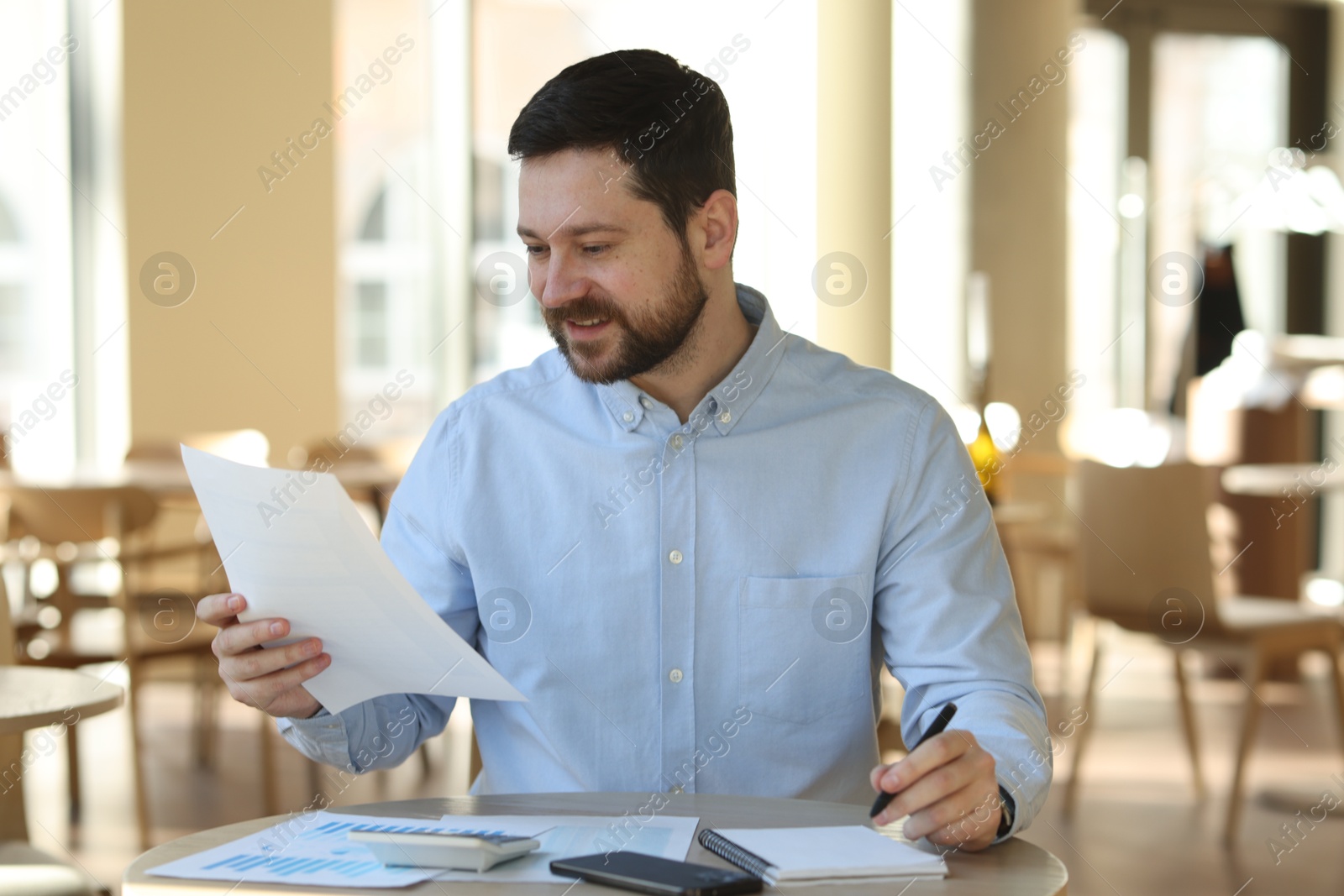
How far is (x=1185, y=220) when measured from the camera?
22.0 feet

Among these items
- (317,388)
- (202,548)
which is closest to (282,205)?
(317,388)

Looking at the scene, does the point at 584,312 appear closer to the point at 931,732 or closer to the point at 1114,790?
the point at 931,732

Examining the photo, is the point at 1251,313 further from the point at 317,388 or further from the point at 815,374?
the point at 815,374

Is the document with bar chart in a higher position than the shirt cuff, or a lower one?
lower

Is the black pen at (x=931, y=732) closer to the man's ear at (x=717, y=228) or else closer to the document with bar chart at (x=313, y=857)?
the document with bar chart at (x=313, y=857)

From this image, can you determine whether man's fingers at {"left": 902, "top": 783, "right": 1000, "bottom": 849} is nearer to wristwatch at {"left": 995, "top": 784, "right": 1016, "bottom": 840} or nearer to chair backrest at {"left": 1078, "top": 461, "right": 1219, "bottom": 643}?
wristwatch at {"left": 995, "top": 784, "right": 1016, "bottom": 840}

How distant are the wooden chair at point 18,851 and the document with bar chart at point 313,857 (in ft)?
2.05

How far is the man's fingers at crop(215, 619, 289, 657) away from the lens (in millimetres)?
1130

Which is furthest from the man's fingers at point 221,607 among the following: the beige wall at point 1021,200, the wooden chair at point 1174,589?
the beige wall at point 1021,200

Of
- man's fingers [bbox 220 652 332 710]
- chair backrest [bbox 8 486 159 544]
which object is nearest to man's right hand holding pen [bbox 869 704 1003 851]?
man's fingers [bbox 220 652 332 710]

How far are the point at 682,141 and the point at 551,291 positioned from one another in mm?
216

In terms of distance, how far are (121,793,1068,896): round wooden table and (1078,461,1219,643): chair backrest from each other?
249 centimetres

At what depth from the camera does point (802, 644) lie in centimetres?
139

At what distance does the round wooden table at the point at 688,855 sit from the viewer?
953 mm
